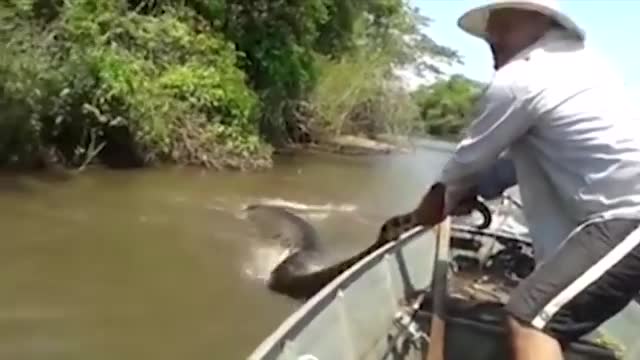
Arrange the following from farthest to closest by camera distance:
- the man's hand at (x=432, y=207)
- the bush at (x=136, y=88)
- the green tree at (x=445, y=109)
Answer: the green tree at (x=445, y=109)
the bush at (x=136, y=88)
the man's hand at (x=432, y=207)

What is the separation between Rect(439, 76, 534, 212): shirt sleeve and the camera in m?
3.68

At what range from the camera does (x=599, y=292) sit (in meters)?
3.63

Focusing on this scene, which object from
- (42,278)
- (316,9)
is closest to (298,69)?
(316,9)

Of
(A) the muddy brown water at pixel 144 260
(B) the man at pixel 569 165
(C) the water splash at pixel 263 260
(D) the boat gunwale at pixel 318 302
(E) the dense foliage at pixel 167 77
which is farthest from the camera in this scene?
(E) the dense foliage at pixel 167 77

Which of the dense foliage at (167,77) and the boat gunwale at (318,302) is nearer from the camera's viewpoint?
the boat gunwale at (318,302)

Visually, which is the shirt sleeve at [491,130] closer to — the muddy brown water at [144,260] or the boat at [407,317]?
the boat at [407,317]

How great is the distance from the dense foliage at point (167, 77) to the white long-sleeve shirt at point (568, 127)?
1327cm

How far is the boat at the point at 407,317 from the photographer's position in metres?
4.61

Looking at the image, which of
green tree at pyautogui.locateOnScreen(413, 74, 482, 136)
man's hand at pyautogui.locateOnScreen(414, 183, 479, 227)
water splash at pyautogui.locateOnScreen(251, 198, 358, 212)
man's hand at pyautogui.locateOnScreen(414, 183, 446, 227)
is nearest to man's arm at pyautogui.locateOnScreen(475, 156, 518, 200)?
man's hand at pyautogui.locateOnScreen(414, 183, 479, 227)

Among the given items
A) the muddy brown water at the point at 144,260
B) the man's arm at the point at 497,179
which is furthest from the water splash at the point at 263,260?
the man's arm at the point at 497,179

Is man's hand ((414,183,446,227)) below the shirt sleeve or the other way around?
below

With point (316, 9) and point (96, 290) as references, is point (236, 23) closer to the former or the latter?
point (316, 9)

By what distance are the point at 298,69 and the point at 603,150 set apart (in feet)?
79.8

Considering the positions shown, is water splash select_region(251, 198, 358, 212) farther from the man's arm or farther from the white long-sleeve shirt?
the white long-sleeve shirt
